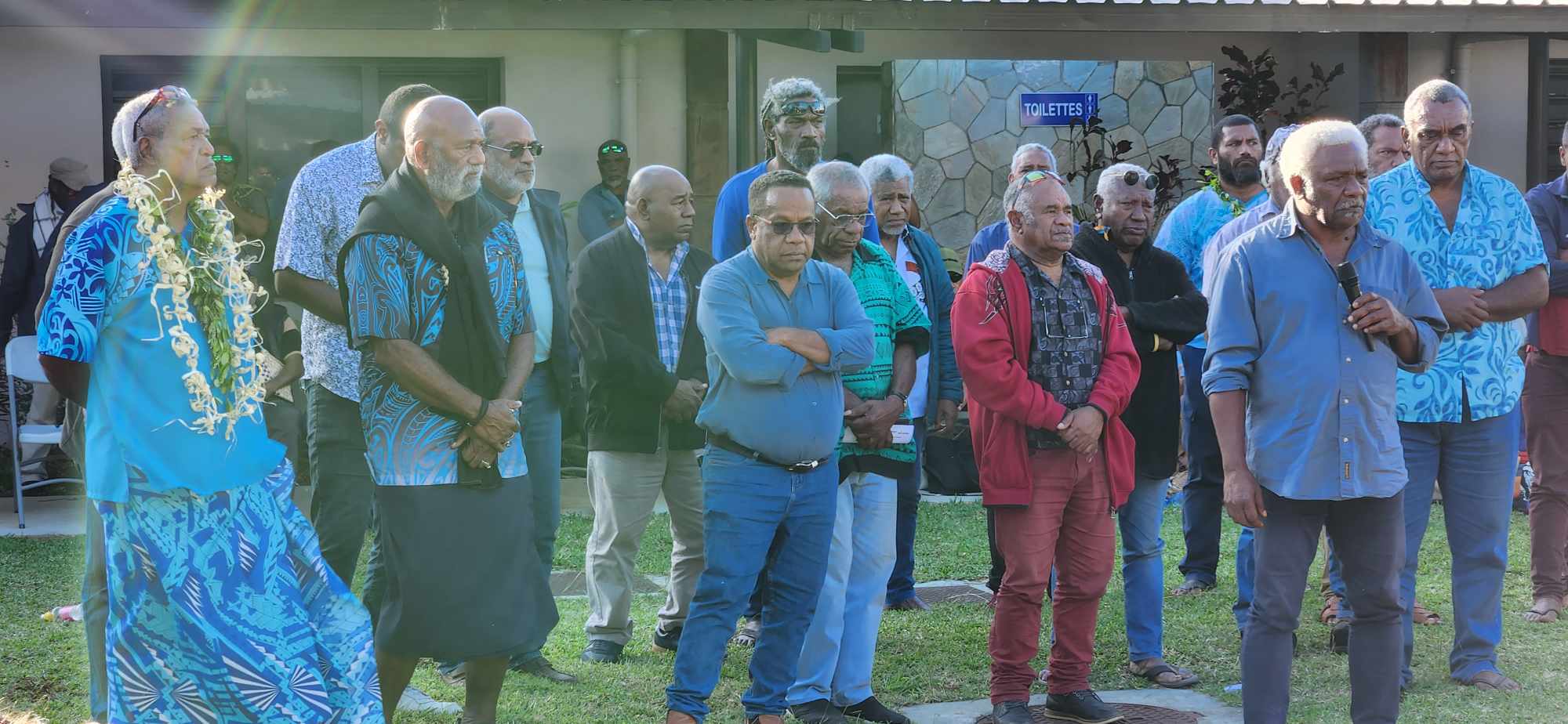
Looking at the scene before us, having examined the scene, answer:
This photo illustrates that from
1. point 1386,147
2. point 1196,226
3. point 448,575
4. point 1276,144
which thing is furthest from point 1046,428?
point 1386,147

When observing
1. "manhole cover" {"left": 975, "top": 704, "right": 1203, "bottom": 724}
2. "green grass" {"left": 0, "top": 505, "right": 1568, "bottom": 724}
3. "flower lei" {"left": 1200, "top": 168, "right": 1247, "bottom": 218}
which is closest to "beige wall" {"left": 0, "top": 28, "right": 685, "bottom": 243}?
"green grass" {"left": 0, "top": 505, "right": 1568, "bottom": 724}

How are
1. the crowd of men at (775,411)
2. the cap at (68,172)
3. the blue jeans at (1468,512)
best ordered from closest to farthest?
the crowd of men at (775,411) < the blue jeans at (1468,512) < the cap at (68,172)

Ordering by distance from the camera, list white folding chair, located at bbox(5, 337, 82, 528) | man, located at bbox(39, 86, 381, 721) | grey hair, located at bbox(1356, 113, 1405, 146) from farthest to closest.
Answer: white folding chair, located at bbox(5, 337, 82, 528), grey hair, located at bbox(1356, 113, 1405, 146), man, located at bbox(39, 86, 381, 721)

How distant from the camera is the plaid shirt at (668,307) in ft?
21.3

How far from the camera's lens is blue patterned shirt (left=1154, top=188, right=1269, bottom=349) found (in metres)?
7.39

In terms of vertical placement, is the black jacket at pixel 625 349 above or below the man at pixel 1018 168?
below

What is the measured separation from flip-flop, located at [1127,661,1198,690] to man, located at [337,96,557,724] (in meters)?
2.65

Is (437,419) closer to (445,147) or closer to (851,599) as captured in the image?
(445,147)

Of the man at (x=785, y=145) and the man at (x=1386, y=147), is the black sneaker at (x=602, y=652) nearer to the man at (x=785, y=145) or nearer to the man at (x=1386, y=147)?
the man at (x=785, y=145)

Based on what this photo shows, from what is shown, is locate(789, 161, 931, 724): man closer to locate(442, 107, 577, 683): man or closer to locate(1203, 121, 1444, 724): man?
locate(442, 107, 577, 683): man

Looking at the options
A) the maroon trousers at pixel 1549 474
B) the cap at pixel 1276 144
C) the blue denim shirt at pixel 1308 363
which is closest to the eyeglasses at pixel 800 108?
the cap at pixel 1276 144

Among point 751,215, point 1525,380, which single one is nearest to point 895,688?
point 751,215

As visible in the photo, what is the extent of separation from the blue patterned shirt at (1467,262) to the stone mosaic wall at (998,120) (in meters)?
7.05

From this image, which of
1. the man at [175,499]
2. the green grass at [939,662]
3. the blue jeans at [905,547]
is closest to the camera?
the man at [175,499]
